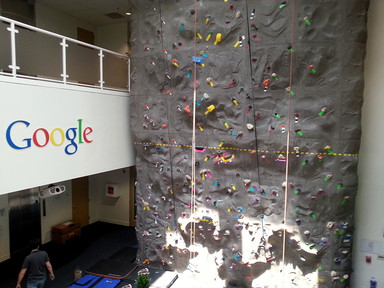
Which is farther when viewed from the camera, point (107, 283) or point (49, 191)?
point (49, 191)

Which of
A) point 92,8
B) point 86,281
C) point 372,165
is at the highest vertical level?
point 92,8

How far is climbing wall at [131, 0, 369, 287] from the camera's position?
437cm

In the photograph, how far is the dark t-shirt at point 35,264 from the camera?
4.40m

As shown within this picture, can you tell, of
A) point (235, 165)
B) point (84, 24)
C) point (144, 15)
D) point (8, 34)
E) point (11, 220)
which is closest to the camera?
point (8, 34)

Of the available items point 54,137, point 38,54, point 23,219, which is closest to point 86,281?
point 23,219

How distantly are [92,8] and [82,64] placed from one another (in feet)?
8.25

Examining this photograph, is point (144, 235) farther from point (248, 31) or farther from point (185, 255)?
point (248, 31)

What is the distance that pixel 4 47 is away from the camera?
156 inches

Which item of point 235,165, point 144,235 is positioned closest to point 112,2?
point 235,165

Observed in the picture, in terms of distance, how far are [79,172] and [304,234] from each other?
372 centimetres

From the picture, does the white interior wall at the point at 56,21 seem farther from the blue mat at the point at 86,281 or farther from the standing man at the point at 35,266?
the blue mat at the point at 86,281

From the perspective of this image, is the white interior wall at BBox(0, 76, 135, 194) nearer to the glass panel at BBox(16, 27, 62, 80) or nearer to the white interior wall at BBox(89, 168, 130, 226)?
the glass panel at BBox(16, 27, 62, 80)

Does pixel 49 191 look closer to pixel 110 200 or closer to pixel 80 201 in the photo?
pixel 80 201

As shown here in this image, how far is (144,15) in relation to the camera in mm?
5391
